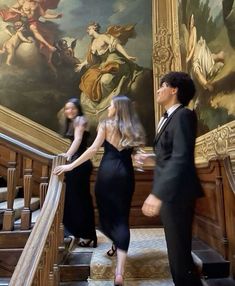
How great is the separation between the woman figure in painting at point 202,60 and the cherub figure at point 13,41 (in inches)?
113

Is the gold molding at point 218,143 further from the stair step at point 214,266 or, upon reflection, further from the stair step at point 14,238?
the stair step at point 14,238

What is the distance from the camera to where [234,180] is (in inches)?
121

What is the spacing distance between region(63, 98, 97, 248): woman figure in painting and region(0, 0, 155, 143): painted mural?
252cm

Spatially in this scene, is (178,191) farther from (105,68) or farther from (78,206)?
(105,68)

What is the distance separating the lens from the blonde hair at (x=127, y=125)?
9.35 ft

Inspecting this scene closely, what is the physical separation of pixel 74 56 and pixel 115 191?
13.1ft

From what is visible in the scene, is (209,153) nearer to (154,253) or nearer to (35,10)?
(154,253)

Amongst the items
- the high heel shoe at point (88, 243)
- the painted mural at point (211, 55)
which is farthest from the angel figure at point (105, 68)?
the high heel shoe at point (88, 243)

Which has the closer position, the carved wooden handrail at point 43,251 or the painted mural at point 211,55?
the carved wooden handrail at point 43,251

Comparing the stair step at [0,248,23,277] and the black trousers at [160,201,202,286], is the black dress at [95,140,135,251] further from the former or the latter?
the black trousers at [160,201,202,286]

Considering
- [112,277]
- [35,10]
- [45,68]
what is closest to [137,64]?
[45,68]

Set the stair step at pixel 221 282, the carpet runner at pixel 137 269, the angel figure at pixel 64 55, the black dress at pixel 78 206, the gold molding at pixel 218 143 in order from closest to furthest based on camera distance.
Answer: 1. the stair step at pixel 221 282
2. the carpet runner at pixel 137 269
3. the black dress at pixel 78 206
4. the gold molding at pixel 218 143
5. the angel figure at pixel 64 55

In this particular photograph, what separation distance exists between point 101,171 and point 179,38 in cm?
399

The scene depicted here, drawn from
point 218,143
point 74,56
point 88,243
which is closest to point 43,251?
point 88,243
